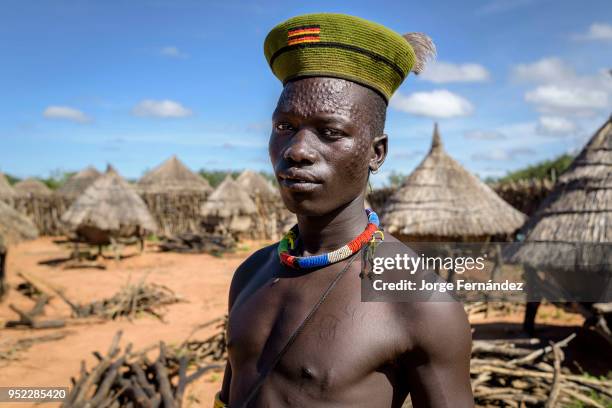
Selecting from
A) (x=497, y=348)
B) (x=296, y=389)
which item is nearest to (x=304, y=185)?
(x=296, y=389)

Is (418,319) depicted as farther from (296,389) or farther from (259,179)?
(259,179)

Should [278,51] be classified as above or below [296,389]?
above

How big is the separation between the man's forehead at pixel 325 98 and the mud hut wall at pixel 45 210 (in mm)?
21150

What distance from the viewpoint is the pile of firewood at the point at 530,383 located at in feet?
12.5

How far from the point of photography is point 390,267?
54.9 inches

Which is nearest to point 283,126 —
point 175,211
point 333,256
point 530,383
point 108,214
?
point 333,256

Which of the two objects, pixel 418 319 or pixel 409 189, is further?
pixel 409 189

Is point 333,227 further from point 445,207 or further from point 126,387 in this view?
point 445,207

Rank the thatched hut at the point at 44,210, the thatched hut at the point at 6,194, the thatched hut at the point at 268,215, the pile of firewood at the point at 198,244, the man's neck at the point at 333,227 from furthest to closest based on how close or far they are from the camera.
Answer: the thatched hut at the point at 268,215, the thatched hut at the point at 44,210, the thatched hut at the point at 6,194, the pile of firewood at the point at 198,244, the man's neck at the point at 333,227

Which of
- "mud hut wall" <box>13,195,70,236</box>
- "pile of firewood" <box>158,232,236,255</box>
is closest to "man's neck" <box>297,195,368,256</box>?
"pile of firewood" <box>158,232,236,255</box>

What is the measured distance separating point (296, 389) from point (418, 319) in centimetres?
38

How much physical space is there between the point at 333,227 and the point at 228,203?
18.2 meters

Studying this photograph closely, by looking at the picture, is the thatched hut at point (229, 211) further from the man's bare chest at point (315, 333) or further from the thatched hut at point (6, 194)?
the man's bare chest at point (315, 333)

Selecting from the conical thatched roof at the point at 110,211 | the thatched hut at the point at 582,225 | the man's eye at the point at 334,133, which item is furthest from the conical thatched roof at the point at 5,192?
the man's eye at the point at 334,133
